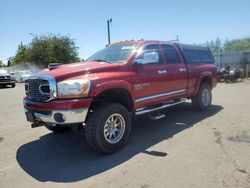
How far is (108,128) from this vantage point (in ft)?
14.8

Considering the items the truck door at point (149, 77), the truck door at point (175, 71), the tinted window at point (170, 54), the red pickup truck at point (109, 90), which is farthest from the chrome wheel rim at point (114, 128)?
the tinted window at point (170, 54)

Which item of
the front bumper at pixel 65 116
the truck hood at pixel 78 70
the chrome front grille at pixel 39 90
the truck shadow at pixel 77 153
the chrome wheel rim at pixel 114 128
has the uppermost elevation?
the truck hood at pixel 78 70

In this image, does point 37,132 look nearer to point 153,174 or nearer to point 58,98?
point 58,98

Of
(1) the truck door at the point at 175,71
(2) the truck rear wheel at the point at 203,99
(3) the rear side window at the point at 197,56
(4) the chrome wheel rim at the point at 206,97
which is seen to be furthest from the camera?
(4) the chrome wheel rim at the point at 206,97

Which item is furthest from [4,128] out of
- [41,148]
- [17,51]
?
[17,51]

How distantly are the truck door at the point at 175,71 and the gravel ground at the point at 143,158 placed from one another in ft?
2.64

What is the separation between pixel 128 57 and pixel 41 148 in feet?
8.21

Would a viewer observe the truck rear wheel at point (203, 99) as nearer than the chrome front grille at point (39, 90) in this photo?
No

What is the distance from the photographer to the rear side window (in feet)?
23.2

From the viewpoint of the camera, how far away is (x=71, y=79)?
410 cm

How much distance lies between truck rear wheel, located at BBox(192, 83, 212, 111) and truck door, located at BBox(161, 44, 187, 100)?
33.8 inches

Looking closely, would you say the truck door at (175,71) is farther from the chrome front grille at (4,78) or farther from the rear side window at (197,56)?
the chrome front grille at (4,78)

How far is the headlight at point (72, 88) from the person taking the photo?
399cm

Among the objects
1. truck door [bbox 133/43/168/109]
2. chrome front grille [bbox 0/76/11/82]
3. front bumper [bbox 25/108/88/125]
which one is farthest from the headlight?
chrome front grille [bbox 0/76/11/82]
